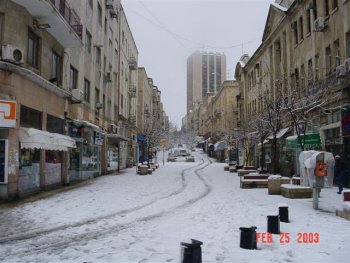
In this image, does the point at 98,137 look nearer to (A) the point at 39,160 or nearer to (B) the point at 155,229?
(A) the point at 39,160

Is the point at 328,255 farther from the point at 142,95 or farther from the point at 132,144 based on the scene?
the point at 142,95

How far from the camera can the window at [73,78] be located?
69.1 feet

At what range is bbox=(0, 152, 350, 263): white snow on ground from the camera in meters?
6.30

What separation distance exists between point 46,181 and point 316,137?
14.6m

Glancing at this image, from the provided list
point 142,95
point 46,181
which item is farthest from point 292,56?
point 142,95

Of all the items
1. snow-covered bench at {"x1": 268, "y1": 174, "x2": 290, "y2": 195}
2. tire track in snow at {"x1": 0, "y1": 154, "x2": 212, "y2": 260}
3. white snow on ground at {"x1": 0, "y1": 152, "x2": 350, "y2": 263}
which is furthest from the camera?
snow-covered bench at {"x1": 268, "y1": 174, "x2": 290, "y2": 195}

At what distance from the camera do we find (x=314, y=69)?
70.5ft

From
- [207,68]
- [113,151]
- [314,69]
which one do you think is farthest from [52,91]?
[207,68]

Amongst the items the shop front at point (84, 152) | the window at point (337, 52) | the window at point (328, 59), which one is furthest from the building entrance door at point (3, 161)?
the window at point (328, 59)

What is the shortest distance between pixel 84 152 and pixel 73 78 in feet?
16.0

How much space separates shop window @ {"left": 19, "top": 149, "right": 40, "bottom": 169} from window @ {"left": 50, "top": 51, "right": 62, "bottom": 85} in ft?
12.7

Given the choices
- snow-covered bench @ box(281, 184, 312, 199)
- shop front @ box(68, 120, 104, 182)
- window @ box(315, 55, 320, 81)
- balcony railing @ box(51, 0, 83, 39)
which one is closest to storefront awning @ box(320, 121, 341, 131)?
window @ box(315, 55, 320, 81)

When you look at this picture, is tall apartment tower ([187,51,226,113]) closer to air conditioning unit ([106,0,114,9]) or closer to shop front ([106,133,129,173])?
shop front ([106,133,129,173])

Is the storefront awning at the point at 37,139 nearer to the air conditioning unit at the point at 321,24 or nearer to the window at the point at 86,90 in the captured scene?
the window at the point at 86,90
